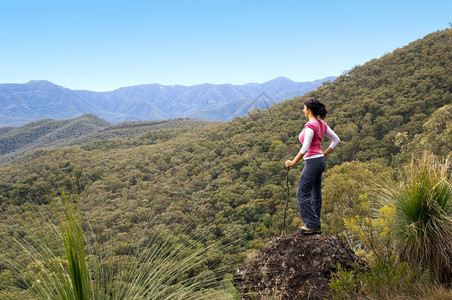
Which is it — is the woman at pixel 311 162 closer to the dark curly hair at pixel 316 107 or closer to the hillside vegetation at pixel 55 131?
the dark curly hair at pixel 316 107

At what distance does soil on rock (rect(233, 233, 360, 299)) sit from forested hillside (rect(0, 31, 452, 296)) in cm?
739

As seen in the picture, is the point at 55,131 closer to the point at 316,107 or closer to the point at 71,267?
the point at 316,107

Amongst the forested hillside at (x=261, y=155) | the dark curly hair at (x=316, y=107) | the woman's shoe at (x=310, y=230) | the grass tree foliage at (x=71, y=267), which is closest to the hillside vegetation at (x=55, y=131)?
the forested hillside at (x=261, y=155)

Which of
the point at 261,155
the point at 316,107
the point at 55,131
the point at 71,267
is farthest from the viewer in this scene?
the point at 55,131

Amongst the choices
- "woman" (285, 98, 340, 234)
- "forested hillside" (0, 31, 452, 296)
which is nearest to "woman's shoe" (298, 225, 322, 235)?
"woman" (285, 98, 340, 234)

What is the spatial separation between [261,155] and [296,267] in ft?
88.9

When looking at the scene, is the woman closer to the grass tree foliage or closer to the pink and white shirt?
the pink and white shirt

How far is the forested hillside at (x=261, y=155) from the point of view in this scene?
20.9 meters

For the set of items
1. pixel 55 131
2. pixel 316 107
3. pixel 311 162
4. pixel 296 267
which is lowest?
pixel 55 131

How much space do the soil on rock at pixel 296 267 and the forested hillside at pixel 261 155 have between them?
7393 millimetres

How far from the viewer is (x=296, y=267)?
2920 millimetres

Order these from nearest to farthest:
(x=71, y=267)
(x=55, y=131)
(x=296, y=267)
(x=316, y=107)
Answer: (x=71, y=267)
(x=296, y=267)
(x=316, y=107)
(x=55, y=131)

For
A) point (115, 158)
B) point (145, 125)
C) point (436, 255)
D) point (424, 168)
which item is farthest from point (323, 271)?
point (145, 125)

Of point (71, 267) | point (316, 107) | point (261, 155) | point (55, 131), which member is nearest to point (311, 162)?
point (316, 107)
